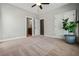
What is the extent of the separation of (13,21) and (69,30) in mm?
1270

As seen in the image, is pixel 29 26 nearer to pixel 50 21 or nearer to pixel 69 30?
pixel 50 21

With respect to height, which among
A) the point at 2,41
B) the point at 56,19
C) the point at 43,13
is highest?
the point at 43,13

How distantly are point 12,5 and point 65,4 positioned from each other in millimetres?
1140

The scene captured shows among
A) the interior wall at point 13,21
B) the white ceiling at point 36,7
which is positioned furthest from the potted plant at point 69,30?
the interior wall at point 13,21

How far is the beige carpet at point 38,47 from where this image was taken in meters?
1.83

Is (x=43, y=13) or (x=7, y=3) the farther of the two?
(x=43, y=13)

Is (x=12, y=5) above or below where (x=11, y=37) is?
above

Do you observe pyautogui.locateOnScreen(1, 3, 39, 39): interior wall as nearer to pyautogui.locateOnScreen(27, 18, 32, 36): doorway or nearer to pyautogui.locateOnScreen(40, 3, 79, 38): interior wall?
pyautogui.locateOnScreen(27, 18, 32, 36): doorway

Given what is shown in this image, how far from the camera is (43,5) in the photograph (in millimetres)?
1885

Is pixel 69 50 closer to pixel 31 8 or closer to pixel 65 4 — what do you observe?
pixel 65 4

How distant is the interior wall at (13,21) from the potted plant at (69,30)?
71 centimetres

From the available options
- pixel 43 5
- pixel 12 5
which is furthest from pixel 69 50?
pixel 12 5

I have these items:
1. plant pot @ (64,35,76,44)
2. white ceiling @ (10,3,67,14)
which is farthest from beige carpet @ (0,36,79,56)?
white ceiling @ (10,3,67,14)

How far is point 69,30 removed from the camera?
187 cm
